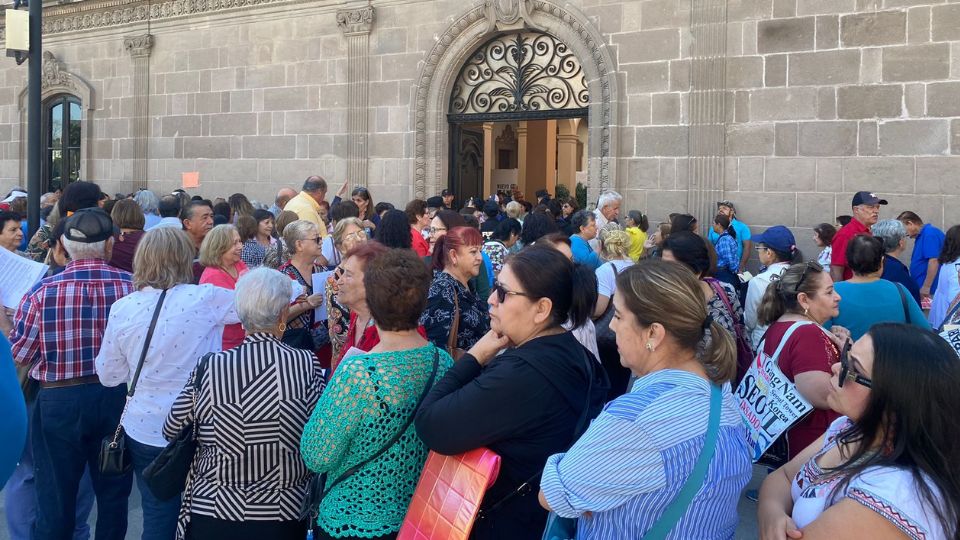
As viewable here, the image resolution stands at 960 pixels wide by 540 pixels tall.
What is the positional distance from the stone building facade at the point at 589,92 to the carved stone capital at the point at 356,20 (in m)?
0.03

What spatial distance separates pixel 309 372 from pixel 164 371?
106 centimetres

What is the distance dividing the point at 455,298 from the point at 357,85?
9.67 metres

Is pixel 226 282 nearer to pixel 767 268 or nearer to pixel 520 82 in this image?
pixel 767 268

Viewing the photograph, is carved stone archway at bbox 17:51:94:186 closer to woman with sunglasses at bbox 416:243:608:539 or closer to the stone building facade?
the stone building facade

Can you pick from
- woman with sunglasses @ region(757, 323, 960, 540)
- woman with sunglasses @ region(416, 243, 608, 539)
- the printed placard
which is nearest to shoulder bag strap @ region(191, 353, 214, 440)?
woman with sunglasses @ region(416, 243, 608, 539)

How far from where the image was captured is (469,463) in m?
2.64

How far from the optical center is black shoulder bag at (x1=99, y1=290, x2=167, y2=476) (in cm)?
376

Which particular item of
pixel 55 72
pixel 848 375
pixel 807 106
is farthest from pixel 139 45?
pixel 848 375

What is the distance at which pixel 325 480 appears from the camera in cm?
306

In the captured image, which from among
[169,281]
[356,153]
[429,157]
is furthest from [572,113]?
Result: [169,281]

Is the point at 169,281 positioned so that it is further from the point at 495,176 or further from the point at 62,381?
the point at 495,176

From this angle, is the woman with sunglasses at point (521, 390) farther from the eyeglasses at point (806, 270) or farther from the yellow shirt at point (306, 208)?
the yellow shirt at point (306, 208)

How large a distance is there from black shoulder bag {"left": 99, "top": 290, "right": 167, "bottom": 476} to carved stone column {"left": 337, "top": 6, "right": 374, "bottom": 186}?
9.69 metres

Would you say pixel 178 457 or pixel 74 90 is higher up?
pixel 74 90
